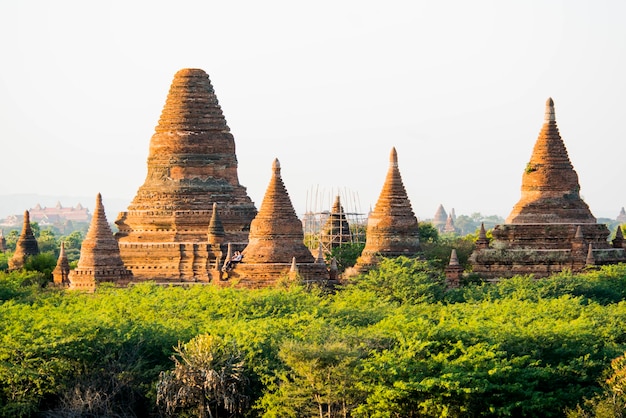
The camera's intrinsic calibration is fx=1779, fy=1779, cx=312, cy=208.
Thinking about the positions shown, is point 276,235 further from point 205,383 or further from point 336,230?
point 205,383

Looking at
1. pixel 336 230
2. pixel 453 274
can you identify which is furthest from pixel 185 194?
pixel 453 274

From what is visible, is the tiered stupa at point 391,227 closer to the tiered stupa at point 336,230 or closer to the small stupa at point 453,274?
the small stupa at point 453,274

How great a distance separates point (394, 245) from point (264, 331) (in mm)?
15331

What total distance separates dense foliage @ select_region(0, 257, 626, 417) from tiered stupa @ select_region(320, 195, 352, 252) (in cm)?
2061

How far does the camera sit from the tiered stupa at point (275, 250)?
52219 mm

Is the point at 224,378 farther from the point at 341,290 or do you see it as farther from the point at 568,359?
the point at 341,290

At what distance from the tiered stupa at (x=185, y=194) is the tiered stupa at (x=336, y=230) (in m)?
5.67

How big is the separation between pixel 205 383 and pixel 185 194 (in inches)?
859

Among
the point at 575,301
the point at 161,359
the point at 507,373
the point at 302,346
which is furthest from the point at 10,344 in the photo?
the point at 575,301

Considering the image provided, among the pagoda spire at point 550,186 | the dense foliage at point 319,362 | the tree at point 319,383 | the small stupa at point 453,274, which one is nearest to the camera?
the dense foliage at point 319,362

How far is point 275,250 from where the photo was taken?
52.5 meters

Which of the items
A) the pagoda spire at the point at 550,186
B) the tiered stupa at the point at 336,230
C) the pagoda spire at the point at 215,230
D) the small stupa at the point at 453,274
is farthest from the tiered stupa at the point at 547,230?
the tiered stupa at the point at 336,230

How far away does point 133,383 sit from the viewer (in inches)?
1539

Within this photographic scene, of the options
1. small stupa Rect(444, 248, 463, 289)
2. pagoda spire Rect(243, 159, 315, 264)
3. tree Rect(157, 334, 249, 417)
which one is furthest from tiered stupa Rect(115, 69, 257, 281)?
tree Rect(157, 334, 249, 417)
